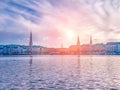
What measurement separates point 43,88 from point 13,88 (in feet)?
14.6

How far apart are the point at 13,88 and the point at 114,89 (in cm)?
1483

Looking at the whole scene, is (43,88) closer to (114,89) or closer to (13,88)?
(13,88)

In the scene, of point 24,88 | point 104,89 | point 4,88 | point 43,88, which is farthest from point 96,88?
point 4,88

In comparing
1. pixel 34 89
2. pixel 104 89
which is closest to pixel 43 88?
pixel 34 89

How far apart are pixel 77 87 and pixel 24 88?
26.3ft

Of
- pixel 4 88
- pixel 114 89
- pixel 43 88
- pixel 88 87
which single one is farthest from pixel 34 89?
pixel 114 89

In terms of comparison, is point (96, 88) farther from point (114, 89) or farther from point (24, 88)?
point (24, 88)

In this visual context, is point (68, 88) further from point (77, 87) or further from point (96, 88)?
point (96, 88)

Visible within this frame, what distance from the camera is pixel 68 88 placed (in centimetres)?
3519

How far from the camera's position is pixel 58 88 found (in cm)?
3522

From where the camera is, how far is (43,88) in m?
35.5

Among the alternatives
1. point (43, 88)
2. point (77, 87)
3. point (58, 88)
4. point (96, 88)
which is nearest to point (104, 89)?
point (96, 88)

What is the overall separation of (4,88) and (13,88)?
4.31 feet

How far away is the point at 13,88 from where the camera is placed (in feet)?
116
